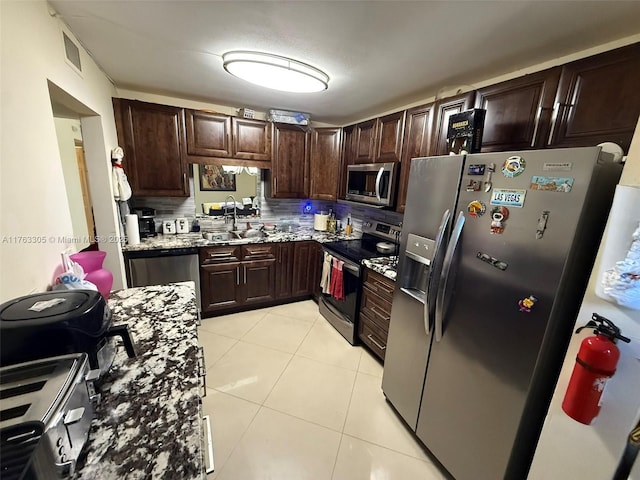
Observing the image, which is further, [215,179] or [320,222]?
[320,222]

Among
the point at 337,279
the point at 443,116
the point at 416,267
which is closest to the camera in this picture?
the point at 416,267

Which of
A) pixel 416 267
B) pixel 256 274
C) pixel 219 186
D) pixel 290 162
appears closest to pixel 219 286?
pixel 256 274

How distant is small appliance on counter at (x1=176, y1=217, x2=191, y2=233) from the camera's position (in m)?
3.03

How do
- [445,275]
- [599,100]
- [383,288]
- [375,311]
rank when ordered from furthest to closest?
[375,311]
[383,288]
[445,275]
[599,100]

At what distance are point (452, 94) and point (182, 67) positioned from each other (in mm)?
2112

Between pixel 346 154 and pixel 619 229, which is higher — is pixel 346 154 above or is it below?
above

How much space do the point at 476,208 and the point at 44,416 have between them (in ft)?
5.31

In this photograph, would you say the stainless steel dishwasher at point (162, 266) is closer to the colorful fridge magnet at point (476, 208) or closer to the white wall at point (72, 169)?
the white wall at point (72, 169)

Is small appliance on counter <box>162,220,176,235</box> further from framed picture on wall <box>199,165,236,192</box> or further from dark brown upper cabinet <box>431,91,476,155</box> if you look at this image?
dark brown upper cabinet <box>431,91,476,155</box>

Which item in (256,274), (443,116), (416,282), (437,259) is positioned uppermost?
(443,116)

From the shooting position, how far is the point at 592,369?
86cm

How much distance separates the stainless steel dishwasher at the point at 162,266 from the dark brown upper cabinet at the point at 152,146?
63cm

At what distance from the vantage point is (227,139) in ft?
9.48

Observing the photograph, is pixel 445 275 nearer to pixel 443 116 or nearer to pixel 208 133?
pixel 443 116
